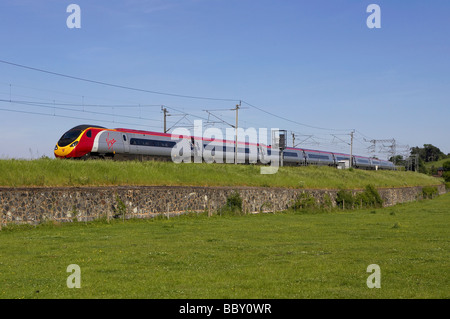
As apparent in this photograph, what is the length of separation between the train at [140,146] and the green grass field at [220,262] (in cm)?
1629

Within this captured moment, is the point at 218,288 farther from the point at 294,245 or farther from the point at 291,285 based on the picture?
the point at 294,245

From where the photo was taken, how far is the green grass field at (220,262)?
9.67m

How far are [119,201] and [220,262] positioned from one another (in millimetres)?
13852

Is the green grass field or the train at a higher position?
the train

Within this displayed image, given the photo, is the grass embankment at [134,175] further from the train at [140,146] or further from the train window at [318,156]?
the train window at [318,156]

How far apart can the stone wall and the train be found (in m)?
12.2

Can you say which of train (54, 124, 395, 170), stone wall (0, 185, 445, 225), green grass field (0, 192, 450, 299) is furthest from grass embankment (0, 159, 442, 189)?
train (54, 124, 395, 170)

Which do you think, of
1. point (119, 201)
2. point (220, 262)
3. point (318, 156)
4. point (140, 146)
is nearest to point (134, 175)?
point (119, 201)

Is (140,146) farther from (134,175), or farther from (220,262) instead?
(220,262)

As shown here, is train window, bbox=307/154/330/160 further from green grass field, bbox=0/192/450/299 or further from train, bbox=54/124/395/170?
green grass field, bbox=0/192/450/299

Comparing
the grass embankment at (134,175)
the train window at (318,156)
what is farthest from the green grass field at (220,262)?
the train window at (318,156)

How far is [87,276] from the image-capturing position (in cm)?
1117

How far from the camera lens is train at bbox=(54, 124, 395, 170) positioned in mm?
38062

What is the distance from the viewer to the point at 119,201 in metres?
26.0
